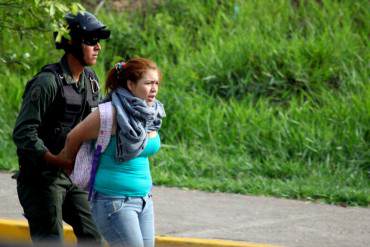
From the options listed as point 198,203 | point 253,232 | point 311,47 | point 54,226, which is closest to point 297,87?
point 311,47

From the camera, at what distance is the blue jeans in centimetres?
475

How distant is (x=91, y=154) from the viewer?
4.91m

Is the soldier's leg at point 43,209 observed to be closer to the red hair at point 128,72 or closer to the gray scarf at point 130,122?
the gray scarf at point 130,122

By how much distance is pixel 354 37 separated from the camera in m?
11.7

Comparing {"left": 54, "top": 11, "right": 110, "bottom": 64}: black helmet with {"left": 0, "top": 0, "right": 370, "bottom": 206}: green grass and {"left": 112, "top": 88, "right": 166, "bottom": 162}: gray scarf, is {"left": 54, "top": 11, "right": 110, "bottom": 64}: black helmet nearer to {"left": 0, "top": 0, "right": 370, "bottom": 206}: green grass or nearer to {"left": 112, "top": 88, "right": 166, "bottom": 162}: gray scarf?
{"left": 112, "top": 88, "right": 166, "bottom": 162}: gray scarf

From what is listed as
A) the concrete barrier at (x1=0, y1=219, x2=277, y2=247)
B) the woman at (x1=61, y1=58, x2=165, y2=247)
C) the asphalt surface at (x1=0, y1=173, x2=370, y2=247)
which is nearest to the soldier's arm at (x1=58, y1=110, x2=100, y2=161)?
the woman at (x1=61, y1=58, x2=165, y2=247)

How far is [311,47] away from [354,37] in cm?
72

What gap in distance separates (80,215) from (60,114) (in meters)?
0.56

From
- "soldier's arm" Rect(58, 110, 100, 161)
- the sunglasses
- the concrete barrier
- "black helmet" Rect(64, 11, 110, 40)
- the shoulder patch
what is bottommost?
the concrete barrier

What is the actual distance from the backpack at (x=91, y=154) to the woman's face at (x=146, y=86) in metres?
0.15

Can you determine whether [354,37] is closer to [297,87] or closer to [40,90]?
[297,87]

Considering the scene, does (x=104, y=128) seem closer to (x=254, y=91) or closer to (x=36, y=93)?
(x=36, y=93)

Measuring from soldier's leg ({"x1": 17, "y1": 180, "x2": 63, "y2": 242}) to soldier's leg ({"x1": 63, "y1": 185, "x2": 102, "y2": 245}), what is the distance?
0.10 m

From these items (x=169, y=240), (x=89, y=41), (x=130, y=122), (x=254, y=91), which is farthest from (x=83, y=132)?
(x=254, y=91)
